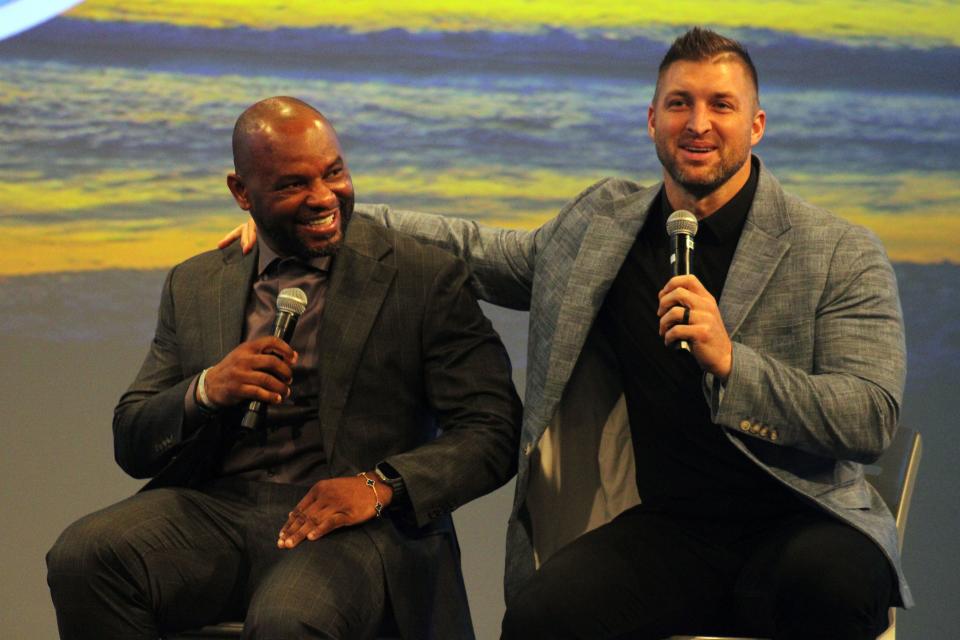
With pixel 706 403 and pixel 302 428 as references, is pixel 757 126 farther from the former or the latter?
pixel 302 428

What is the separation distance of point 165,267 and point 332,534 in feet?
5.54

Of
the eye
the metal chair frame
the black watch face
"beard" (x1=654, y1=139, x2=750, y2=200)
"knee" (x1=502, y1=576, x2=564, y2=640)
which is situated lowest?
"knee" (x1=502, y1=576, x2=564, y2=640)

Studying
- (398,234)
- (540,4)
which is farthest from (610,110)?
(398,234)

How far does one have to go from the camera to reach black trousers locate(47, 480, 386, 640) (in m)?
2.20

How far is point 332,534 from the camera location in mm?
2344

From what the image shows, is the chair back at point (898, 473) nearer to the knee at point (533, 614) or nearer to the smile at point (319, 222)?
the knee at point (533, 614)

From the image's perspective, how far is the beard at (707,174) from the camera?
2539mm

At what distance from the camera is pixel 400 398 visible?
8.40 ft

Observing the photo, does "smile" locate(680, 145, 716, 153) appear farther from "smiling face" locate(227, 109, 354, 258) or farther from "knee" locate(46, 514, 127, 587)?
"knee" locate(46, 514, 127, 587)

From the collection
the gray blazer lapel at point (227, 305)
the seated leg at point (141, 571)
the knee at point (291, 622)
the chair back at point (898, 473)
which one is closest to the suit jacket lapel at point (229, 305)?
the gray blazer lapel at point (227, 305)

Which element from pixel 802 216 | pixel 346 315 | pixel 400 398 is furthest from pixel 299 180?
pixel 802 216

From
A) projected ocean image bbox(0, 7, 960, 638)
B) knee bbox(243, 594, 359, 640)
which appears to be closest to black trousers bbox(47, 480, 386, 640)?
knee bbox(243, 594, 359, 640)

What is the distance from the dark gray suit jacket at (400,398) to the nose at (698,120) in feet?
1.81

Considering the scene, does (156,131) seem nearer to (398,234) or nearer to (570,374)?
(398,234)
